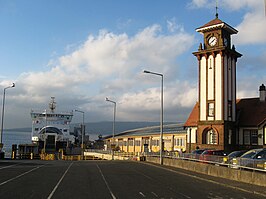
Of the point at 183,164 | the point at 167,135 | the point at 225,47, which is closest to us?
the point at 183,164

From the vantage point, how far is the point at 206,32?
46.3 meters

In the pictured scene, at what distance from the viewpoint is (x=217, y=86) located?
4406 centimetres

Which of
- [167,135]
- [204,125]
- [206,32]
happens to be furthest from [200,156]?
[167,135]

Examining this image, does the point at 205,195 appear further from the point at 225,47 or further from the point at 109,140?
the point at 109,140

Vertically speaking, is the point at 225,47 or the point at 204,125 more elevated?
the point at 225,47

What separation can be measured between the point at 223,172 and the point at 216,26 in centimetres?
2809

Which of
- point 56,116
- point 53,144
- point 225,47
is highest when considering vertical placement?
point 225,47

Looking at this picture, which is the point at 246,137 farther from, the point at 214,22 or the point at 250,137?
the point at 214,22

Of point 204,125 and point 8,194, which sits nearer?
point 8,194

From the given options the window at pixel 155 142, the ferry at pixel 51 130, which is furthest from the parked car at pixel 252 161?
the ferry at pixel 51 130

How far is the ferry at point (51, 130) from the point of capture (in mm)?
76500

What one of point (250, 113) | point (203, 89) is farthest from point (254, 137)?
point (203, 89)

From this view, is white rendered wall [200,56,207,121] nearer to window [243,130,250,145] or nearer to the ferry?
window [243,130,250,145]

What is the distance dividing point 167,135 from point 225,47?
2110cm
